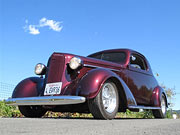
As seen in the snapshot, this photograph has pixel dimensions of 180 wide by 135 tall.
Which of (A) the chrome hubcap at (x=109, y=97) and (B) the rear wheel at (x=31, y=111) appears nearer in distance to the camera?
(A) the chrome hubcap at (x=109, y=97)

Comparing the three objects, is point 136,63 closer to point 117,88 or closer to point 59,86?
point 117,88

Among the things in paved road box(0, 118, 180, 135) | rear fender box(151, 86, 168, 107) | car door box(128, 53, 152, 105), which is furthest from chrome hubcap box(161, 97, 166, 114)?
paved road box(0, 118, 180, 135)

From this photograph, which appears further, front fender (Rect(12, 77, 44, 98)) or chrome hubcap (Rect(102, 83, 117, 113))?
front fender (Rect(12, 77, 44, 98))

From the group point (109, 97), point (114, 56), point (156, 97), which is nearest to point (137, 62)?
point (114, 56)

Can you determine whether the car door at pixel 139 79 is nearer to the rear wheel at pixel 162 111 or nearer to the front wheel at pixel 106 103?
the rear wheel at pixel 162 111

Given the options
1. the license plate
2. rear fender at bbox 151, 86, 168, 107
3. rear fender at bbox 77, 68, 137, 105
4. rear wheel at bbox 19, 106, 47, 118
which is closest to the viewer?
rear fender at bbox 77, 68, 137, 105

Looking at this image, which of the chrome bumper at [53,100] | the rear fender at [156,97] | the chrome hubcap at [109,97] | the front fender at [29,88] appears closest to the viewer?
the chrome bumper at [53,100]

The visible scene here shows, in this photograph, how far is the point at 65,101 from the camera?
4055 millimetres

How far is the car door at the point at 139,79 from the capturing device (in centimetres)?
604

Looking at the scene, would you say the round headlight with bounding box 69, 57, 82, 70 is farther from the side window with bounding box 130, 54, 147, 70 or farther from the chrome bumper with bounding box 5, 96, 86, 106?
the side window with bounding box 130, 54, 147, 70

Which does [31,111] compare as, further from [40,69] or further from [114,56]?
[114,56]

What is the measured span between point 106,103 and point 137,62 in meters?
2.67

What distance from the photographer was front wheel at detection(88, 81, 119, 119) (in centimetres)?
407

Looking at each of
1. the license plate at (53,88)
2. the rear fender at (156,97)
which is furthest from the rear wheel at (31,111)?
the rear fender at (156,97)
